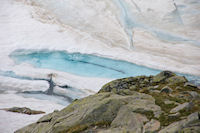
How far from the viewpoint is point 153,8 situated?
16.7 metres

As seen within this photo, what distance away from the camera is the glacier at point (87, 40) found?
11070 mm

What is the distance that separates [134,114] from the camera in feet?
17.9

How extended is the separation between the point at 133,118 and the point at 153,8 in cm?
1273

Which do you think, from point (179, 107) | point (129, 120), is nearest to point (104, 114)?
point (129, 120)

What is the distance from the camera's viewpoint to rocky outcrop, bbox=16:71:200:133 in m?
4.95

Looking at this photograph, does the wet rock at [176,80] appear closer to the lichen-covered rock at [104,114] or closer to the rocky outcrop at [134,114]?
the rocky outcrop at [134,114]

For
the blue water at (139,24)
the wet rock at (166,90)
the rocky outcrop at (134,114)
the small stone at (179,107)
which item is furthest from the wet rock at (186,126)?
the blue water at (139,24)

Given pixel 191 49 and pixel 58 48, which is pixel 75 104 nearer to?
pixel 58 48

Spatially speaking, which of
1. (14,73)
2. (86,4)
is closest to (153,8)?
(86,4)

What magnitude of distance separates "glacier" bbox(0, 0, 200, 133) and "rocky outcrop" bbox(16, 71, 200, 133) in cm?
322

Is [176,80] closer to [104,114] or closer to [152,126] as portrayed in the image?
[104,114]

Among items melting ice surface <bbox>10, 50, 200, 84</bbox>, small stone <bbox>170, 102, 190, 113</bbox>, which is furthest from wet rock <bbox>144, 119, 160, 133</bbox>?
melting ice surface <bbox>10, 50, 200, 84</bbox>

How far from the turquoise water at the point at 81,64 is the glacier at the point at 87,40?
0.29 feet

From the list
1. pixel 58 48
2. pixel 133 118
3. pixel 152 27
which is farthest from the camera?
pixel 152 27
